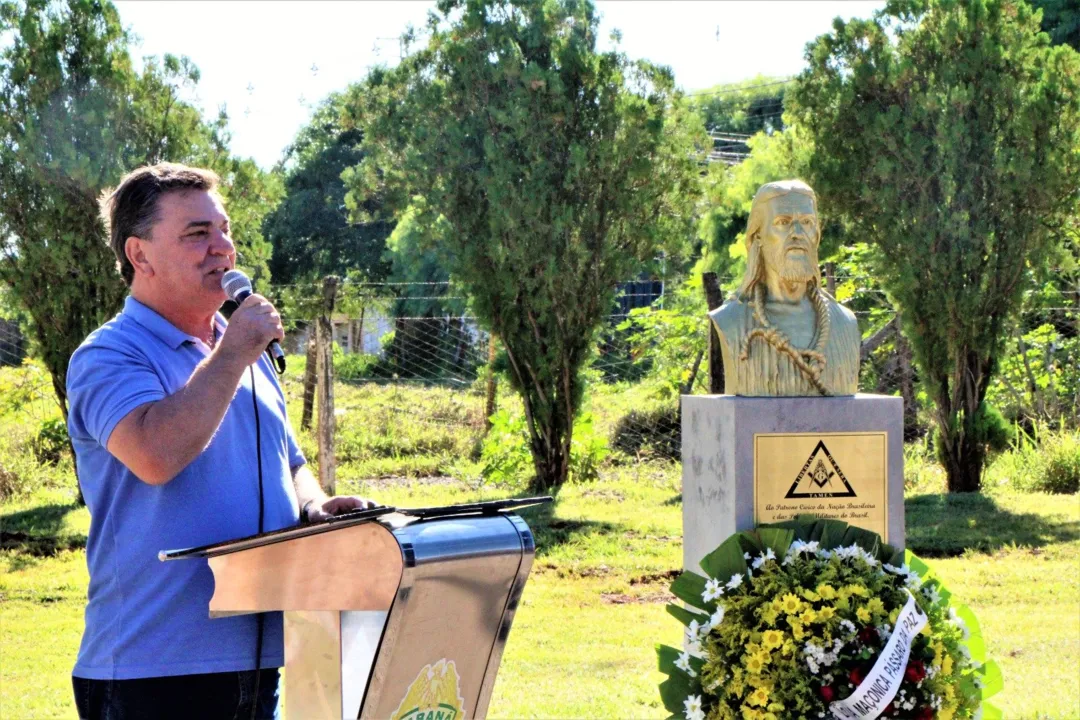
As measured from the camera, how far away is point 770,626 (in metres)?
4.47

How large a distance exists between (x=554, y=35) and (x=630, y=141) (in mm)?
1322

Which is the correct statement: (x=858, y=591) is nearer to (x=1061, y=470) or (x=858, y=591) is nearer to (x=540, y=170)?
(x=540, y=170)

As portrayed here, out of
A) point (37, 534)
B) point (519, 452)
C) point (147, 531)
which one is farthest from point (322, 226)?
point (147, 531)

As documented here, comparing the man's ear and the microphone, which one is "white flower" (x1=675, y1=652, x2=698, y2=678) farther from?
the man's ear

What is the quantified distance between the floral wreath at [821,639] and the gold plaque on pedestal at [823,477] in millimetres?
552

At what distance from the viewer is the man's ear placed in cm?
267

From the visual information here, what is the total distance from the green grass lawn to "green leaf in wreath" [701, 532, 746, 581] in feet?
4.50

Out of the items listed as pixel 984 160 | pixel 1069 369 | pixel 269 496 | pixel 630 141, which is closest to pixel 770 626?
pixel 269 496

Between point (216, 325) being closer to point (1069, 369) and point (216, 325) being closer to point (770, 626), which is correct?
point (770, 626)

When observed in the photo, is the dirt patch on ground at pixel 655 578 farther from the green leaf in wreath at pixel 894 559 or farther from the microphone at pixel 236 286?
the microphone at pixel 236 286

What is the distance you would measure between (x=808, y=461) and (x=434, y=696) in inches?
140

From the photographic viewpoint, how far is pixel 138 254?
2.69 m

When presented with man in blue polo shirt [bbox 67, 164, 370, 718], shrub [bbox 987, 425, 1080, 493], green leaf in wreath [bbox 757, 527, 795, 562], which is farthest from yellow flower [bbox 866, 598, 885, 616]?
shrub [bbox 987, 425, 1080, 493]

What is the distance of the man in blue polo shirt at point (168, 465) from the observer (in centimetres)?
240
